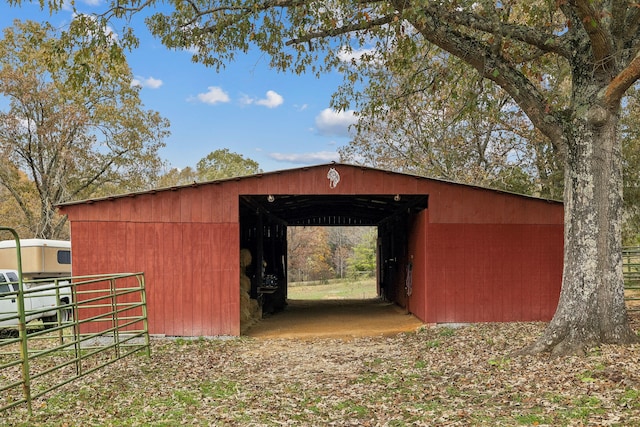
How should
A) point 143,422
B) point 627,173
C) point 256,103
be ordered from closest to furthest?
point 143,422 < point 627,173 < point 256,103

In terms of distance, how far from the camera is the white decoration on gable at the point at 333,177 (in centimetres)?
1073

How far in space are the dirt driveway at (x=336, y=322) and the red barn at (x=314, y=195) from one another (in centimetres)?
92

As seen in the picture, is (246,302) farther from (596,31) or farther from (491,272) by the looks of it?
(596,31)

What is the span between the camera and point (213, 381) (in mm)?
7215

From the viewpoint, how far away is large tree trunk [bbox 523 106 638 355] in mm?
7066

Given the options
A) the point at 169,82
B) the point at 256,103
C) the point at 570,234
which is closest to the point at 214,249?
the point at 570,234

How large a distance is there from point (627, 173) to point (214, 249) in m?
12.8

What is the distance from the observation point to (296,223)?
1998cm

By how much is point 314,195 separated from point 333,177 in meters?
0.71

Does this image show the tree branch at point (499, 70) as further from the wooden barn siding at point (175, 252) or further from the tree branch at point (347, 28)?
the wooden barn siding at point (175, 252)

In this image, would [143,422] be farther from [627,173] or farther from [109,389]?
[627,173]

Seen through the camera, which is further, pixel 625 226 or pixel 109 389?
pixel 625 226

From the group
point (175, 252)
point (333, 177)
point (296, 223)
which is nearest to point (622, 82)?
point (333, 177)

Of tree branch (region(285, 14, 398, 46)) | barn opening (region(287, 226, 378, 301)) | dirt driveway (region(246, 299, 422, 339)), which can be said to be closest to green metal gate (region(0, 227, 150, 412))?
dirt driveway (region(246, 299, 422, 339))
